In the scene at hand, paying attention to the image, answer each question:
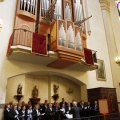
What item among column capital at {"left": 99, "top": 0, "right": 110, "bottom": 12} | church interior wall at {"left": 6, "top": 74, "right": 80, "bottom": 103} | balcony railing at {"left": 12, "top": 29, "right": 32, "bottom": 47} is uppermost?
column capital at {"left": 99, "top": 0, "right": 110, "bottom": 12}

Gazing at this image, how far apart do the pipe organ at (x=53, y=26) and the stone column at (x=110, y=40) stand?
191 inches

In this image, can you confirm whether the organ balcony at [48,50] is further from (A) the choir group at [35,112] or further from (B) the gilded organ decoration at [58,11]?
(A) the choir group at [35,112]

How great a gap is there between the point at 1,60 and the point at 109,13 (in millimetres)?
11419

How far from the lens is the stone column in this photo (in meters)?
12.7

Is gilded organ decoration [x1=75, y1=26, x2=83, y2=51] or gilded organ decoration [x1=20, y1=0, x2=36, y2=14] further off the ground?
gilded organ decoration [x1=20, y1=0, x2=36, y2=14]

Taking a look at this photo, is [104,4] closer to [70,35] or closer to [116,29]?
[116,29]

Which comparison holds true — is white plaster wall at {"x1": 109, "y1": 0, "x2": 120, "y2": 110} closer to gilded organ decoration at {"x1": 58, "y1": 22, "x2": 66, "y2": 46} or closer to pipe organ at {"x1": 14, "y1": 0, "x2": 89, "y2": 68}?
pipe organ at {"x1": 14, "y1": 0, "x2": 89, "y2": 68}

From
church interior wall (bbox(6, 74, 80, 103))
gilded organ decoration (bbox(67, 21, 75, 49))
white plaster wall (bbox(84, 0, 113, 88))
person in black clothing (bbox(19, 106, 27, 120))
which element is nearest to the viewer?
person in black clothing (bbox(19, 106, 27, 120))

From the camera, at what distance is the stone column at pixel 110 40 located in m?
12.7

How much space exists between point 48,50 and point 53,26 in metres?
1.34

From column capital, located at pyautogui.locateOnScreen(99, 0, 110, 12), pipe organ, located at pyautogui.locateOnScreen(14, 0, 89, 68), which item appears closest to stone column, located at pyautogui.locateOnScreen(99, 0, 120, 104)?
column capital, located at pyautogui.locateOnScreen(99, 0, 110, 12)

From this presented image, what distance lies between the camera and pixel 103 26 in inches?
558

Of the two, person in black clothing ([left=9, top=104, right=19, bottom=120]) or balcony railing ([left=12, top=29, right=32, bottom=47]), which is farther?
balcony railing ([left=12, top=29, right=32, bottom=47])

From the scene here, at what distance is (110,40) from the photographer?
13547 mm
